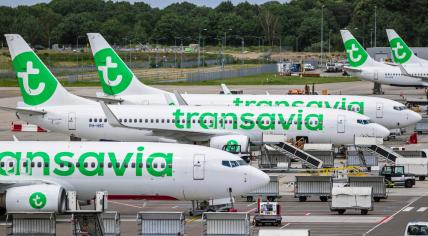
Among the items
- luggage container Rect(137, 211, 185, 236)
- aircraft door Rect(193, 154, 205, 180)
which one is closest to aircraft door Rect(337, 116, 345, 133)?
aircraft door Rect(193, 154, 205, 180)

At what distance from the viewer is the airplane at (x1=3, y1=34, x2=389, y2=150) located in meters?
75.1

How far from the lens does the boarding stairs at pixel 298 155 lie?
7187cm

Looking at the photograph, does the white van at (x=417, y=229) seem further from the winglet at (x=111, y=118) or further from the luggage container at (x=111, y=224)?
the winglet at (x=111, y=118)

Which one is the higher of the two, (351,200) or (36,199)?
(36,199)

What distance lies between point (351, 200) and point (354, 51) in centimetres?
8587

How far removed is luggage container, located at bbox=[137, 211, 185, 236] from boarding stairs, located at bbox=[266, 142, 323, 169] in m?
27.3

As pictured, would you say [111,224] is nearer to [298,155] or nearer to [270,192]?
[270,192]

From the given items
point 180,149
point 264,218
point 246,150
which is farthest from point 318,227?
point 246,150

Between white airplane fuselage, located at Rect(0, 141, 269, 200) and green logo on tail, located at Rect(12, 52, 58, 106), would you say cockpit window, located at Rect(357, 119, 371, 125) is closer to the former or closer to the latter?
green logo on tail, located at Rect(12, 52, 58, 106)

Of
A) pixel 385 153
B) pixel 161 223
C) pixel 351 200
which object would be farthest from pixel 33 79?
pixel 161 223

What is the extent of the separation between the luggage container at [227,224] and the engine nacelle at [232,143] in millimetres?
29379

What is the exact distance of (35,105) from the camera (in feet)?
247

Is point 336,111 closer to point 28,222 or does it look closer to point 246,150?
point 246,150

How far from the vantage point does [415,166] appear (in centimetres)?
6938
